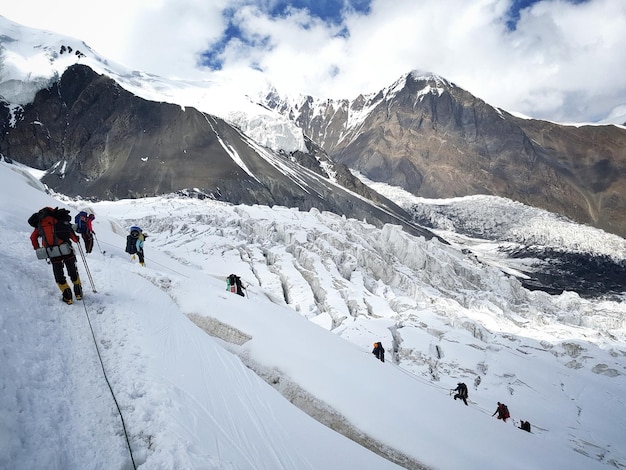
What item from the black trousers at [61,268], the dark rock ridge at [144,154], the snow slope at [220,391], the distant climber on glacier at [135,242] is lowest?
the snow slope at [220,391]

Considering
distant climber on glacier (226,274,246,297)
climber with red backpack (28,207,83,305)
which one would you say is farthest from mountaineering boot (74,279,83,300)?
distant climber on glacier (226,274,246,297)

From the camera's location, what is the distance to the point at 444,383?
21.3 metres

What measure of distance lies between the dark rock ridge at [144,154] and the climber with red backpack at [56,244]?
97212 millimetres

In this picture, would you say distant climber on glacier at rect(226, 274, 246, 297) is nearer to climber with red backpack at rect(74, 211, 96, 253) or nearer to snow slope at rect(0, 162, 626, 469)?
snow slope at rect(0, 162, 626, 469)

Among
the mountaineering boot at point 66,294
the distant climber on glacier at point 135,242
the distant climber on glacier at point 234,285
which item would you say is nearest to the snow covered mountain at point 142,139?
the distant climber on glacier at point 234,285

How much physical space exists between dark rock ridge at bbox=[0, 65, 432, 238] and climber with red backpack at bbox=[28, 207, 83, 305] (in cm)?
9721

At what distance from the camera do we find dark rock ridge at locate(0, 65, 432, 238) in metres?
111

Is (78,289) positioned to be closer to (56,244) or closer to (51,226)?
(56,244)

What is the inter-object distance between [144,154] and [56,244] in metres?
128

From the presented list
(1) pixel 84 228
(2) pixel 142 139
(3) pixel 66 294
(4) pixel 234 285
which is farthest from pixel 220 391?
(2) pixel 142 139

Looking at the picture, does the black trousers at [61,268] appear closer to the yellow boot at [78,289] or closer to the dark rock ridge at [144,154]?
the yellow boot at [78,289]

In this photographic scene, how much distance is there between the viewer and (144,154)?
122m

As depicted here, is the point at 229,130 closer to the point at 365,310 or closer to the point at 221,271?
the point at 221,271

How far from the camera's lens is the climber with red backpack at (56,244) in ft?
22.5
